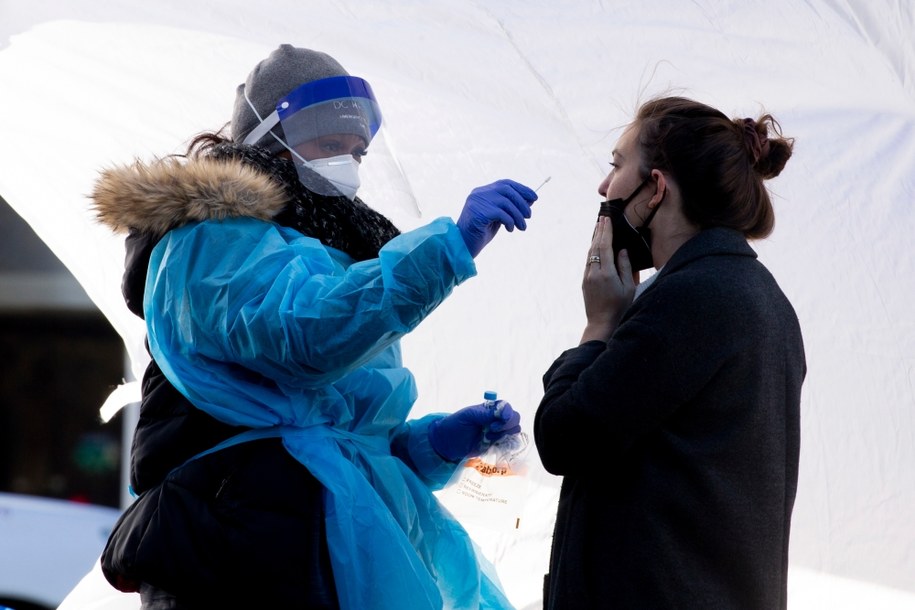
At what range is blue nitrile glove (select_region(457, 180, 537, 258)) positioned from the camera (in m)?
1.95

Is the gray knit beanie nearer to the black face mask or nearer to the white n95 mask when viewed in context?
the white n95 mask

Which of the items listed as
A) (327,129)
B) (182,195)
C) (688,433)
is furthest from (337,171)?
(688,433)

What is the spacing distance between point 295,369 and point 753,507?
780 mm

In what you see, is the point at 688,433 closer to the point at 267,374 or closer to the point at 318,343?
the point at 318,343

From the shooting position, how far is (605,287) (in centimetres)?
198

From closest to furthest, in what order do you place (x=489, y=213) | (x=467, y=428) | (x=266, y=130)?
(x=489, y=213) → (x=266, y=130) → (x=467, y=428)

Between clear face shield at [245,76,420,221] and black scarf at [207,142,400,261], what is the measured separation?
0.02 meters

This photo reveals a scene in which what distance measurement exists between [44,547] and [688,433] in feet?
11.0

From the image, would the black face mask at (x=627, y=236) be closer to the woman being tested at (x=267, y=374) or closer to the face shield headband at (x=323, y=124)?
the woman being tested at (x=267, y=374)

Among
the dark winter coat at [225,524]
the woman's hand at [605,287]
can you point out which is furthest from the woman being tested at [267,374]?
the woman's hand at [605,287]

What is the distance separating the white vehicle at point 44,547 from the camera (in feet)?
14.0

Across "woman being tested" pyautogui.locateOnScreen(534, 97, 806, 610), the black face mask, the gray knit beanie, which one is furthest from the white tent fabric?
"woman being tested" pyautogui.locateOnScreen(534, 97, 806, 610)

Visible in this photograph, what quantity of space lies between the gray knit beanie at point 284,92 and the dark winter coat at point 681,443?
712mm

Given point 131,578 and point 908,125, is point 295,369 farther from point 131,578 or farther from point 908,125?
point 908,125
